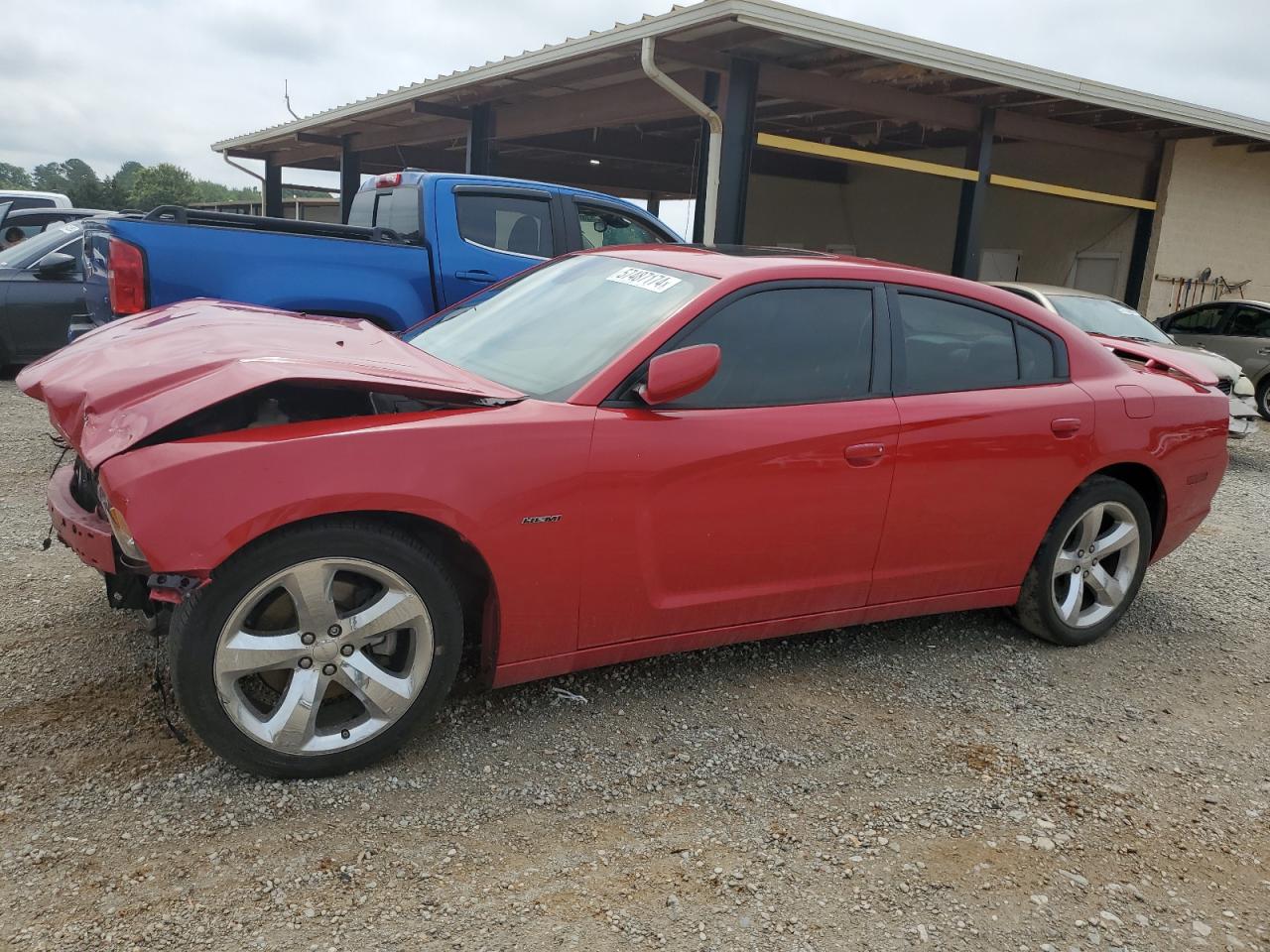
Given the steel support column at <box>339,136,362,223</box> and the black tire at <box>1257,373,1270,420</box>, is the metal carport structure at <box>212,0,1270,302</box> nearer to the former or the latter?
the steel support column at <box>339,136,362,223</box>

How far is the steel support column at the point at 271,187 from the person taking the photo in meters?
22.1

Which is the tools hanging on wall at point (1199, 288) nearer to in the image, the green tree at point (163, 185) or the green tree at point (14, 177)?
the green tree at point (163, 185)

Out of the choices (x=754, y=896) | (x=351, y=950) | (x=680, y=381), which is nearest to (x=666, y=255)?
(x=680, y=381)

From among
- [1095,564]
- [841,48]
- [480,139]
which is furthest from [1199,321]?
[1095,564]

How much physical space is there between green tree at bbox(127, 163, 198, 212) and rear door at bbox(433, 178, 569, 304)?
252ft

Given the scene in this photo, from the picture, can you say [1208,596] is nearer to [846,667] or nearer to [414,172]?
[846,667]

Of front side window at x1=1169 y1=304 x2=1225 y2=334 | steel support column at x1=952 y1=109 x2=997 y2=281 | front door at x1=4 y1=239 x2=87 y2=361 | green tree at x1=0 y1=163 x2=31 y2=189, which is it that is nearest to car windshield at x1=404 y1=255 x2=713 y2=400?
front door at x1=4 y1=239 x2=87 y2=361

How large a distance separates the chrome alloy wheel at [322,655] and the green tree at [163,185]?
8119 cm

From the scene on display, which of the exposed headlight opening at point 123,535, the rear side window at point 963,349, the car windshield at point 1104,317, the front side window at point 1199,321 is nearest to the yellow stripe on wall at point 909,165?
the front side window at point 1199,321

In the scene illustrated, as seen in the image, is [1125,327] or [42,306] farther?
[1125,327]

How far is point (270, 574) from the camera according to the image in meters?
2.52

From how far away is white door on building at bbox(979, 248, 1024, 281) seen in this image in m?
17.2

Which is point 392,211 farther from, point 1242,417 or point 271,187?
point 271,187

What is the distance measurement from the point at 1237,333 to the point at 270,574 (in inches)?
549
